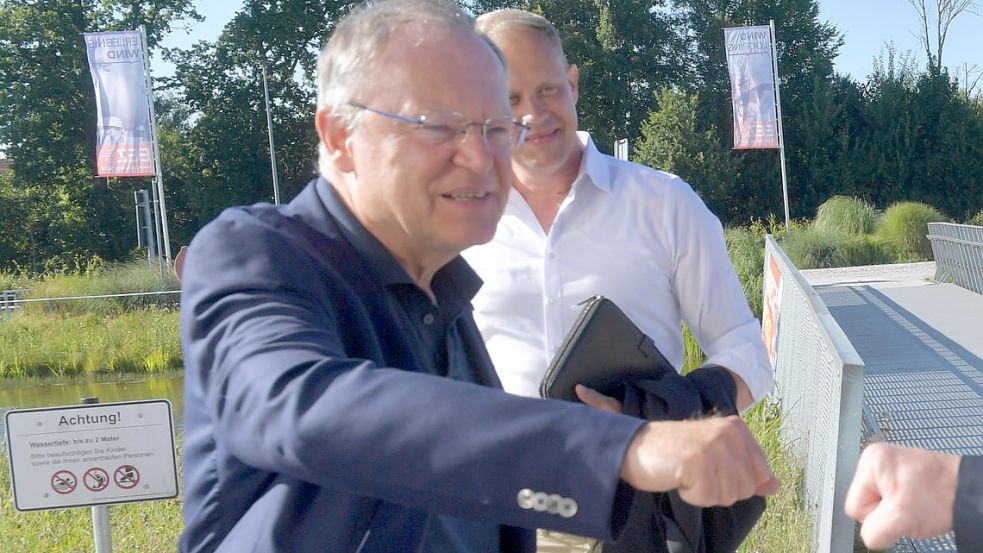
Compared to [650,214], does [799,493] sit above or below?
below

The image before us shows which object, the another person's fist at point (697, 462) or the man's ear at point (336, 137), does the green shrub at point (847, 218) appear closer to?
the man's ear at point (336, 137)

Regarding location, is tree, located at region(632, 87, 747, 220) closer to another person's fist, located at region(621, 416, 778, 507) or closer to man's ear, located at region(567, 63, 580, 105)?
man's ear, located at region(567, 63, 580, 105)

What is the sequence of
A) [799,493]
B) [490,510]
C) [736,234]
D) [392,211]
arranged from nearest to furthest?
[490,510] → [392,211] → [799,493] → [736,234]

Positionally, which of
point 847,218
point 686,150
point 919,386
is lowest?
point 919,386

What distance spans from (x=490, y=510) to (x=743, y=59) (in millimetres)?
24322

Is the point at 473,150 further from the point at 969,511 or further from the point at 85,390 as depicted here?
the point at 85,390

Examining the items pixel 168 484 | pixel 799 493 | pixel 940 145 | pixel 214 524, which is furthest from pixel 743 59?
pixel 214 524

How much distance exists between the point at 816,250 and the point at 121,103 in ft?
52.1

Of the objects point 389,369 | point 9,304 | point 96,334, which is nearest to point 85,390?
point 96,334

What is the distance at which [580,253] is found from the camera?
280 centimetres

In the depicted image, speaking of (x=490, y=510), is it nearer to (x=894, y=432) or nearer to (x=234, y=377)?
(x=234, y=377)

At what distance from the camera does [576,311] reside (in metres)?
2.76

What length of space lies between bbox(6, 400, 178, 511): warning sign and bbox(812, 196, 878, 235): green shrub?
21.9m

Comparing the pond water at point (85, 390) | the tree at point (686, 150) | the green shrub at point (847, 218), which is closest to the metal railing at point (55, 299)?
the pond water at point (85, 390)
